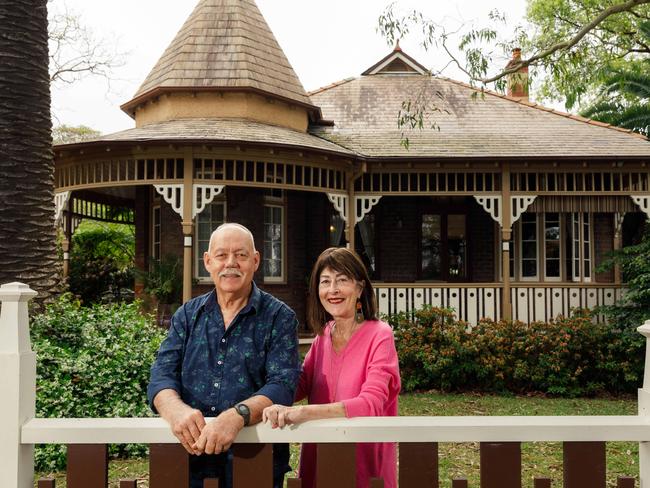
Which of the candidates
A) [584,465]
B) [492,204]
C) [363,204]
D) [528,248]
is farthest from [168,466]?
[528,248]

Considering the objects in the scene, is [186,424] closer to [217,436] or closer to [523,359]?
[217,436]

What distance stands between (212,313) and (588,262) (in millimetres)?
14765

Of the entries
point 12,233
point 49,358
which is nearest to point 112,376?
point 49,358

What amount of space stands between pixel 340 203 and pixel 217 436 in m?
10.8

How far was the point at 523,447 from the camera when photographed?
22.7 feet

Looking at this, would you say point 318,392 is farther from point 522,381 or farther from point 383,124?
point 383,124

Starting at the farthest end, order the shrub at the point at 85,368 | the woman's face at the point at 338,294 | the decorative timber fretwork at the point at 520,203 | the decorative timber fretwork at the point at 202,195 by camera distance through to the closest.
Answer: the decorative timber fretwork at the point at 520,203
the decorative timber fretwork at the point at 202,195
the shrub at the point at 85,368
the woman's face at the point at 338,294

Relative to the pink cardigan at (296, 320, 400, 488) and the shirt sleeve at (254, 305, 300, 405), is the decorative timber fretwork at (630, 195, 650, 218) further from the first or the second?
the shirt sleeve at (254, 305, 300, 405)

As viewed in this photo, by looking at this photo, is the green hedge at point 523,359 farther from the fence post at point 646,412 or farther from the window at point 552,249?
the fence post at point 646,412

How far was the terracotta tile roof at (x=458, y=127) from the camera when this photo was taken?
12.7 metres

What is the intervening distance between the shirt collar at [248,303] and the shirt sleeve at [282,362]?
10 centimetres

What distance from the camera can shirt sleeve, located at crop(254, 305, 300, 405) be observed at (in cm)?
196

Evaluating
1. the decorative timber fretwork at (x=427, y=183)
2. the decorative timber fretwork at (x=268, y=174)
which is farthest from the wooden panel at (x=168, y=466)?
the decorative timber fretwork at (x=427, y=183)

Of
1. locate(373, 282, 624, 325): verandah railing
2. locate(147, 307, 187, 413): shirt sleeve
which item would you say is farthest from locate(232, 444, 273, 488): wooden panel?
locate(373, 282, 624, 325): verandah railing
